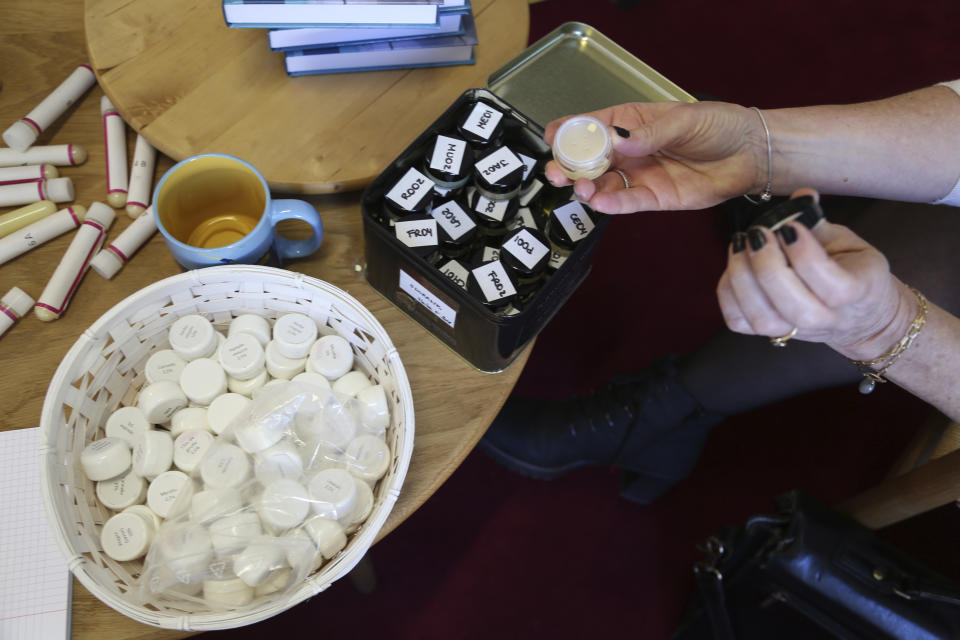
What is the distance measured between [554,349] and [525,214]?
0.75 metres

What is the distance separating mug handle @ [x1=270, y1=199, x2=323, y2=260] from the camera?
77 centimetres

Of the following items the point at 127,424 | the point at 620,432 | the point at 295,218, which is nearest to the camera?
the point at 127,424

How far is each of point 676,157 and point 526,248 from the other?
255 mm

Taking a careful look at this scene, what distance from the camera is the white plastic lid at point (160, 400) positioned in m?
0.73

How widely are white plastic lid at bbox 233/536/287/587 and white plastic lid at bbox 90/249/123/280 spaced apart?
0.41 meters

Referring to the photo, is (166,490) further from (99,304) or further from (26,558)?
(99,304)

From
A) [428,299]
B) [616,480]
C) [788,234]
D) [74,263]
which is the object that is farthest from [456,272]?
[616,480]

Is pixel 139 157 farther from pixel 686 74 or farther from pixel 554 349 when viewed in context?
pixel 686 74

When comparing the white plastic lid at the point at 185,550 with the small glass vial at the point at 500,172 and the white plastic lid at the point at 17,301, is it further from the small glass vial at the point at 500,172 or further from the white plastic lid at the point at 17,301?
the small glass vial at the point at 500,172

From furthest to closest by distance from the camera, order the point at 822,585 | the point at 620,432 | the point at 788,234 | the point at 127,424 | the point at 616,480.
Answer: the point at 616,480, the point at 620,432, the point at 822,585, the point at 127,424, the point at 788,234

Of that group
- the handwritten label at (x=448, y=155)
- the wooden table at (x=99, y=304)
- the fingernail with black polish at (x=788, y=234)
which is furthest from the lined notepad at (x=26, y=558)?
the fingernail with black polish at (x=788, y=234)

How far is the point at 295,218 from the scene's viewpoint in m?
0.83

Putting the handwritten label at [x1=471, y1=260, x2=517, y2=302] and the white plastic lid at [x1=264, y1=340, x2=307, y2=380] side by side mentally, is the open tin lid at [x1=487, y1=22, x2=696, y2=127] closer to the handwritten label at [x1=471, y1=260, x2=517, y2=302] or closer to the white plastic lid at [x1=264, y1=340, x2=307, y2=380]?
the handwritten label at [x1=471, y1=260, x2=517, y2=302]

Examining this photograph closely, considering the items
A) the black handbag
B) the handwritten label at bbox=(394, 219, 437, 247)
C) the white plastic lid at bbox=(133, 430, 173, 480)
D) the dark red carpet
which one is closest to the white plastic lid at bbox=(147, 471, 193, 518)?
the white plastic lid at bbox=(133, 430, 173, 480)
